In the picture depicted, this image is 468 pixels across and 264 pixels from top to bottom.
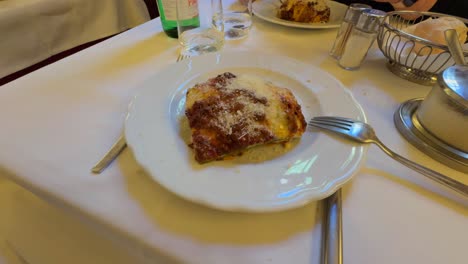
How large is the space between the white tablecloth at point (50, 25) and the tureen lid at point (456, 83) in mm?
1465

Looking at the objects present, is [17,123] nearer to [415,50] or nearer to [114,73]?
[114,73]

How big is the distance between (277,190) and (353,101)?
28cm

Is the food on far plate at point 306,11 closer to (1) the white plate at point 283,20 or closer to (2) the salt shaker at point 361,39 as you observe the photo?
(1) the white plate at point 283,20

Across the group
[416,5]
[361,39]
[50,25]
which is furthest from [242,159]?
[50,25]

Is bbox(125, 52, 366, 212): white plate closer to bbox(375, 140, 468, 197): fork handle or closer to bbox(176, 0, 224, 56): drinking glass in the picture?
bbox(375, 140, 468, 197): fork handle

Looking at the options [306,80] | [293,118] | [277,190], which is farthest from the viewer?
[306,80]

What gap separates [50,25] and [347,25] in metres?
1.32

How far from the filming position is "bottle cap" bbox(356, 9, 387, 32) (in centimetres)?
65

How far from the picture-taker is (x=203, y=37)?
0.81 meters

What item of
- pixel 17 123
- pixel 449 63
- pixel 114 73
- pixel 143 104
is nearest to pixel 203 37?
pixel 114 73

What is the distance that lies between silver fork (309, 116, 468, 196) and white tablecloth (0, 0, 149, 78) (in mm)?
1310

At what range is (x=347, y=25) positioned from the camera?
0.71 metres

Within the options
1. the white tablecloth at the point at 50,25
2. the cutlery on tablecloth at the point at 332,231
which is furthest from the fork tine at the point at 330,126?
the white tablecloth at the point at 50,25

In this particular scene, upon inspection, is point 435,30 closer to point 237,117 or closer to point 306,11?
point 306,11
